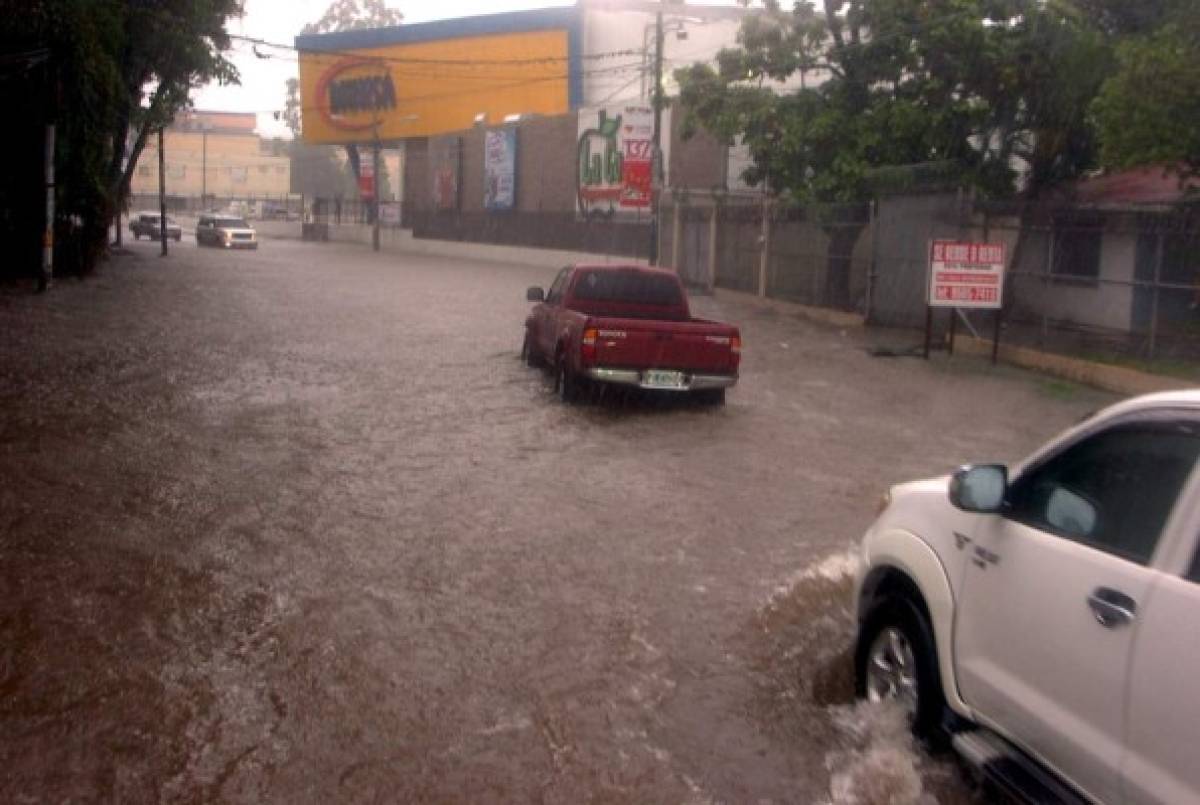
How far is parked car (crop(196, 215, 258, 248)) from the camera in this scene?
54562mm

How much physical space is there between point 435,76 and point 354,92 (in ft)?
20.0

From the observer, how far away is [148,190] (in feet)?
400

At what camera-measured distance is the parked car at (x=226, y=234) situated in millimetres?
54562

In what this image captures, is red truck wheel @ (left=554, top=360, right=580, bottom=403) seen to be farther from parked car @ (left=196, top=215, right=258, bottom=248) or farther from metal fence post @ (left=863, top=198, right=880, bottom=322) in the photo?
parked car @ (left=196, top=215, right=258, bottom=248)

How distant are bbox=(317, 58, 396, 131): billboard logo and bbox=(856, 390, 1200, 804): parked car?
62842 mm

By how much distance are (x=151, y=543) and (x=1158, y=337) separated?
14083mm

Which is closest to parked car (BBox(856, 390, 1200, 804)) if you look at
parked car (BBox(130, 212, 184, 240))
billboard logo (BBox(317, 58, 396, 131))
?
parked car (BBox(130, 212, 184, 240))

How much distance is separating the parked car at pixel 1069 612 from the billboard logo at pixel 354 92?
6284 cm

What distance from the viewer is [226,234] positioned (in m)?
54.6

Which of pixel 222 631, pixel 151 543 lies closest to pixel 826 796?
pixel 222 631

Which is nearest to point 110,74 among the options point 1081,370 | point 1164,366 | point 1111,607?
point 1081,370

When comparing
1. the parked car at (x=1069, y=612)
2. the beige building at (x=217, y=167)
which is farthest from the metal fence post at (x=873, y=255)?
the beige building at (x=217, y=167)

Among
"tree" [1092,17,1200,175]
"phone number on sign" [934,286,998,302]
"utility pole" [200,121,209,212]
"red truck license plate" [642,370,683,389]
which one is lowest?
"red truck license plate" [642,370,683,389]

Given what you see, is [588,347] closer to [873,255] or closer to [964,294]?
[964,294]
